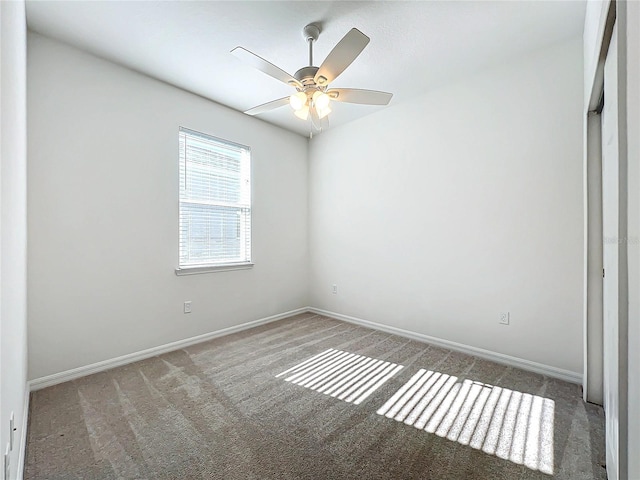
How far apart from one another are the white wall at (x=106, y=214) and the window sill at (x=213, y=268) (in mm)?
57

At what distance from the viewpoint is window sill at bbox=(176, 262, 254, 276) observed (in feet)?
10.2

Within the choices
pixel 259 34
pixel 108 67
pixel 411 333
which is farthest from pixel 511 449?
pixel 108 67

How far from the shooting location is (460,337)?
2.98 m

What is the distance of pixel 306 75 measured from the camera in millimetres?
2064

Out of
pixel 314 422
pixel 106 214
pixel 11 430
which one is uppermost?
pixel 106 214

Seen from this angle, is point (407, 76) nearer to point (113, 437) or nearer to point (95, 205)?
point (95, 205)

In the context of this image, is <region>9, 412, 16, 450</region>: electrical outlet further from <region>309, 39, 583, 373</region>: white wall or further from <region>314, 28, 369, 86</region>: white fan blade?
<region>309, 39, 583, 373</region>: white wall

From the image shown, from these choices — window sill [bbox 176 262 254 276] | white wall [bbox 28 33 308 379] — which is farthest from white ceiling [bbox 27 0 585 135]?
window sill [bbox 176 262 254 276]

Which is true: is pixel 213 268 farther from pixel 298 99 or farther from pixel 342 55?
pixel 342 55

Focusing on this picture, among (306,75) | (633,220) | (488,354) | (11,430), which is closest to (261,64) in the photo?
(306,75)

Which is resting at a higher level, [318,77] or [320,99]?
[318,77]

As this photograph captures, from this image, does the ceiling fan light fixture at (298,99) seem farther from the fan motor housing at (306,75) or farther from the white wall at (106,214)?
the white wall at (106,214)

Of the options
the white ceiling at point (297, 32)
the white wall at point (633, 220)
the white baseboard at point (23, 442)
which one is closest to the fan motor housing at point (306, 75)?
the white ceiling at point (297, 32)

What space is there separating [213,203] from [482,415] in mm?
3122
